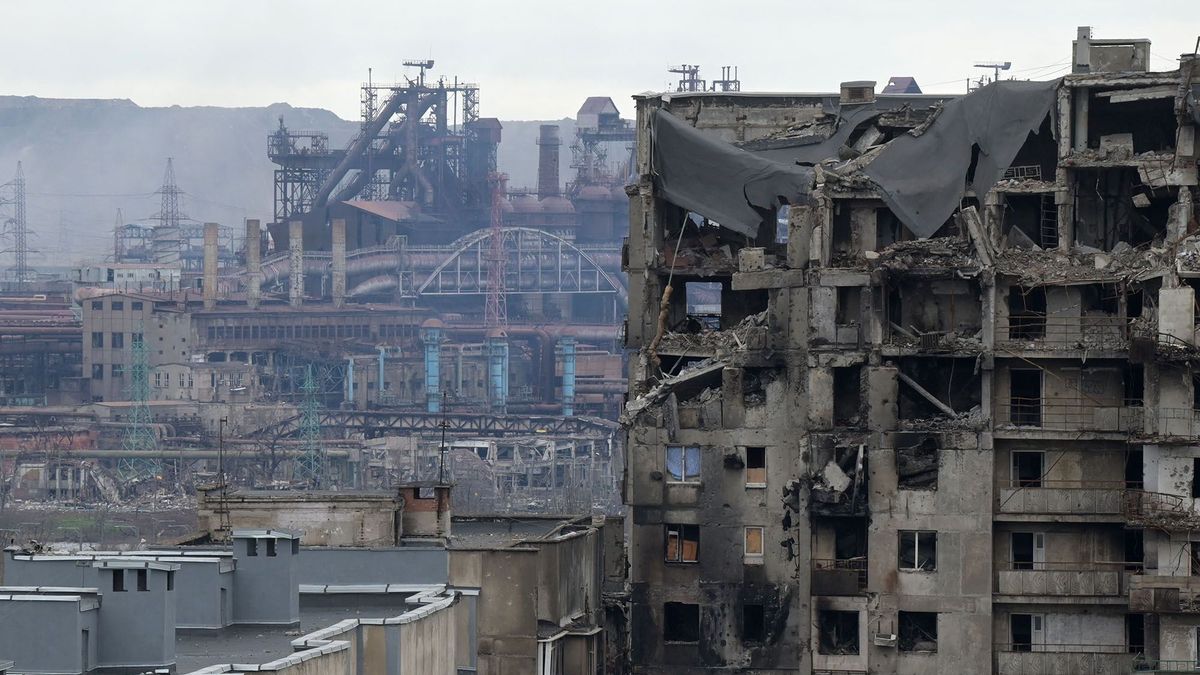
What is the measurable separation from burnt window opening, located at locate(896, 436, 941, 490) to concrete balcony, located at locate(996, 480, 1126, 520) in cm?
144

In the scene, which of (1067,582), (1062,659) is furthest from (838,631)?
(1067,582)

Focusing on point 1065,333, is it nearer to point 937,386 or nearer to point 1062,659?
point 937,386

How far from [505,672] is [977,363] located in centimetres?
1213

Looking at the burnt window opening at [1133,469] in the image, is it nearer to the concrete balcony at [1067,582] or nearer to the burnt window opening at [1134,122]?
the concrete balcony at [1067,582]

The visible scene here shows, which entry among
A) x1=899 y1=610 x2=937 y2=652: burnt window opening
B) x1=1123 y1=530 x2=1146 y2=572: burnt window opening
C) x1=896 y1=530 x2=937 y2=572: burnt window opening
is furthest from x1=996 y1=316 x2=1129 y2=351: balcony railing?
x1=899 y1=610 x2=937 y2=652: burnt window opening

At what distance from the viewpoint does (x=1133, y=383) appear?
55406mm

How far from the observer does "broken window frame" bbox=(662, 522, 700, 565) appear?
190ft

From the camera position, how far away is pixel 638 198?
62.3 meters

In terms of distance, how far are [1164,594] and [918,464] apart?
5666 millimetres

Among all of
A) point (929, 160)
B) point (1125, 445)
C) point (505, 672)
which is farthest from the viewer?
point (929, 160)

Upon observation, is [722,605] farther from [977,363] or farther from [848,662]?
[977,363]

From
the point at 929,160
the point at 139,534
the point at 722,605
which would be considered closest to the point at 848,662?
the point at 722,605

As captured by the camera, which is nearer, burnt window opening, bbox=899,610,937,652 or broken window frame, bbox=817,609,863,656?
burnt window opening, bbox=899,610,937,652

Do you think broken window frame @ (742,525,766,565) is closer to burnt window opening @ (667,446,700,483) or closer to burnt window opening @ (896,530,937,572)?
burnt window opening @ (667,446,700,483)
